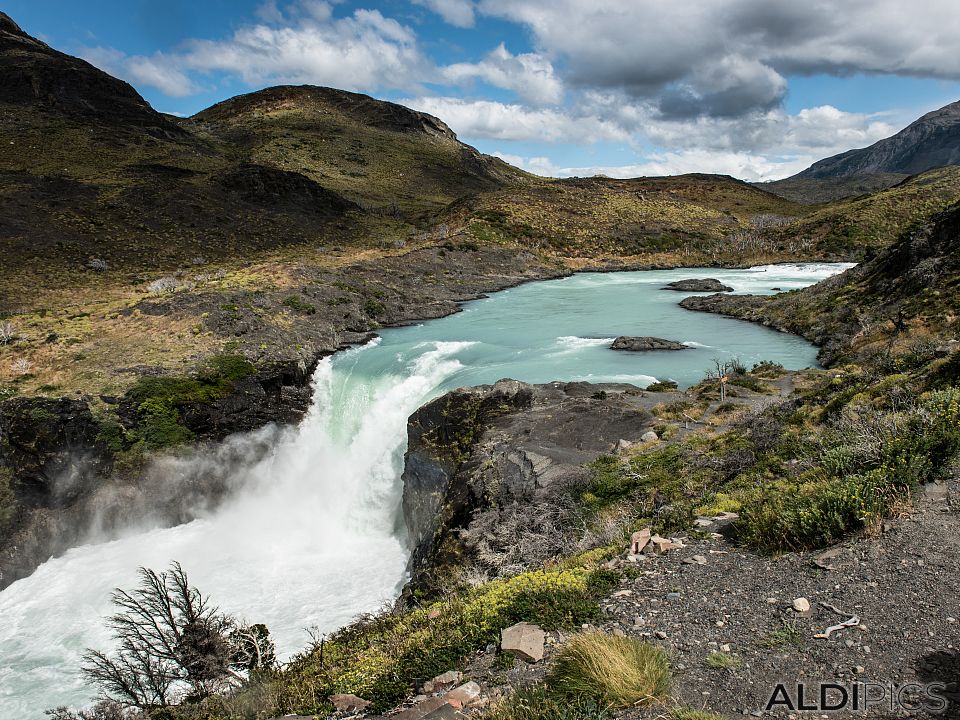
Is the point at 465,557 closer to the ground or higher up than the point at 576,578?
closer to the ground

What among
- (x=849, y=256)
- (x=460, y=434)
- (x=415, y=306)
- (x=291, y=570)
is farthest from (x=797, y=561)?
(x=849, y=256)

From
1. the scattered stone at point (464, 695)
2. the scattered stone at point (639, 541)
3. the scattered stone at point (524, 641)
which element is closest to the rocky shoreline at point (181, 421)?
the scattered stone at point (639, 541)

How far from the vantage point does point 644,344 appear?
30812 mm

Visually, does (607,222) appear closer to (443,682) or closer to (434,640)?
(434,640)

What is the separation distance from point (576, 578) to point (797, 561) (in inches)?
109

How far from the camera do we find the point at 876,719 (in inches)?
165

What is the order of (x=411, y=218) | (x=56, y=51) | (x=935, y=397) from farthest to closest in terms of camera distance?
(x=56, y=51) → (x=411, y=218) → (x=935, y=397)

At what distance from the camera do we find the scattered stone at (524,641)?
6.12m

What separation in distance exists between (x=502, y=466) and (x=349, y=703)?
960 centimetres

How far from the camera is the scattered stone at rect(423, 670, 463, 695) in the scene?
6.11m

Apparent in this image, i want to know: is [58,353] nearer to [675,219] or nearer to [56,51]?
[675,219]

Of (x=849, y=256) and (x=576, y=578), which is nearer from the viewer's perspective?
(x=576, y=578)

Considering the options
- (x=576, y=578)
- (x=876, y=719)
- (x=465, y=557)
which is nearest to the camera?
(x=876, y=719)

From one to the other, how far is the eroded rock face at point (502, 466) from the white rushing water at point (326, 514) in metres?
2.29
